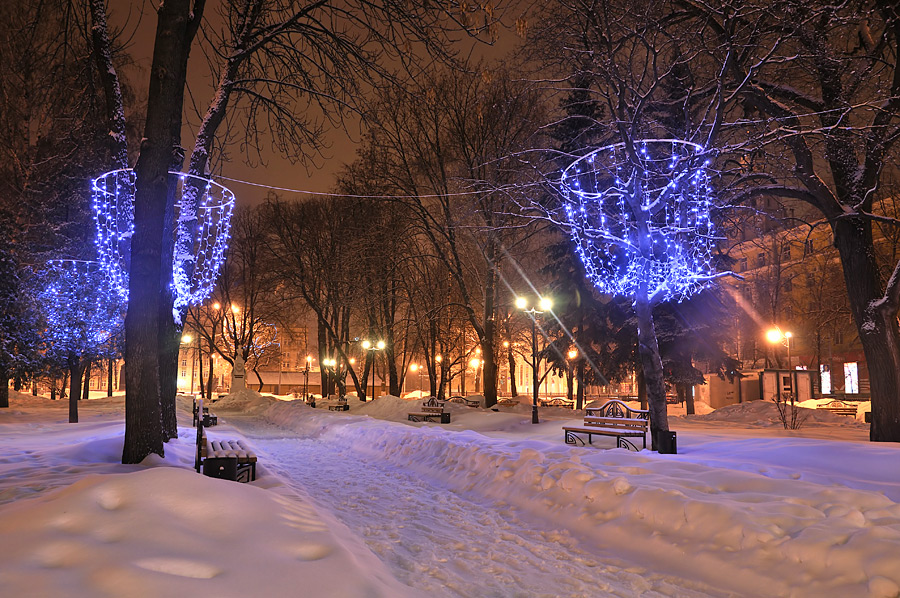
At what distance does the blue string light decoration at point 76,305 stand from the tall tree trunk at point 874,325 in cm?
2060

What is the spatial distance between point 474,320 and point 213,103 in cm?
1605

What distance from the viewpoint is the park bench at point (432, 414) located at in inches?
872

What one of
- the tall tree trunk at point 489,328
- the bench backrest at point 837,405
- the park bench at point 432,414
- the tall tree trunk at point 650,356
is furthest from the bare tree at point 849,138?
the bench backrest at point 837,405

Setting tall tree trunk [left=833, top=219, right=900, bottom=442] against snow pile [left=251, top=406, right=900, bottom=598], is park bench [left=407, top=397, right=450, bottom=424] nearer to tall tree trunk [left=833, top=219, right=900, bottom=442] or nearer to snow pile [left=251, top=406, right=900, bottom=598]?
snow pile [left=251, top=406, right=900, bottom=598]

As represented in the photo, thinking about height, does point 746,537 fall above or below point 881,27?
below

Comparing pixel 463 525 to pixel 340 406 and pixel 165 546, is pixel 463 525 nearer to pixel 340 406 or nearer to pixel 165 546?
pixel 165 546

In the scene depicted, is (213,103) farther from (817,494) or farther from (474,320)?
(474,320)

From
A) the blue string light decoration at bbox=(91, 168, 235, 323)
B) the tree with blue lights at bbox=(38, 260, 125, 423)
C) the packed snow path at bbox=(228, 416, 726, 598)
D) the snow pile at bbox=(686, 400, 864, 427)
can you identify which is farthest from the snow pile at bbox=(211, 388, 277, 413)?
the packed snow path at bbox=(228, 416, 726, 598)

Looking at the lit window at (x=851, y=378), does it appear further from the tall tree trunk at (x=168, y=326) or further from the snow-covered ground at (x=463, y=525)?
the tall tree trunk at (x=168, y=326)

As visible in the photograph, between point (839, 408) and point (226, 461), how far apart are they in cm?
2926

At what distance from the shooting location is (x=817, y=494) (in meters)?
6.15

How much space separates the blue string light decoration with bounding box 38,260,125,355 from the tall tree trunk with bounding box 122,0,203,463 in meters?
12.0

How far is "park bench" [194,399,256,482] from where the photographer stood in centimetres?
736

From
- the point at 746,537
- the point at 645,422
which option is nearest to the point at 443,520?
the point at 746,537
